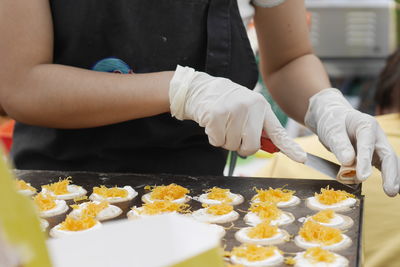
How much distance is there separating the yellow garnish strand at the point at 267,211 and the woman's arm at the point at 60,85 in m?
0.41

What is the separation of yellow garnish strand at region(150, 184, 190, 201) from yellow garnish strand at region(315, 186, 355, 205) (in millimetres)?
353

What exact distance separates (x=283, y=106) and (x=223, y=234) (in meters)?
1.00

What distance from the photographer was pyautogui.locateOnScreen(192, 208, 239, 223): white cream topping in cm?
143

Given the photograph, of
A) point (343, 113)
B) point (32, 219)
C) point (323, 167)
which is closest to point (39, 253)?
point (32, 219)

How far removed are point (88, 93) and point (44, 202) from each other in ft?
1.11

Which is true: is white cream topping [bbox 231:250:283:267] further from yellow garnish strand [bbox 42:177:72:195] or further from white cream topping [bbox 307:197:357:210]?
yellow garnish strand [bbox 42:177:72:195]

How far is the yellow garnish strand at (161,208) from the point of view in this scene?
146cm

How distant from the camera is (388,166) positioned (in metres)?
1.76

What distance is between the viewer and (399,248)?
2.12 metres

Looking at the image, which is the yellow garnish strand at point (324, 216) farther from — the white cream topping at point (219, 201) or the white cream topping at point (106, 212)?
the white cream topping at point (106, 212)

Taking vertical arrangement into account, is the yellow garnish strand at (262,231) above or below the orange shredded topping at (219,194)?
above

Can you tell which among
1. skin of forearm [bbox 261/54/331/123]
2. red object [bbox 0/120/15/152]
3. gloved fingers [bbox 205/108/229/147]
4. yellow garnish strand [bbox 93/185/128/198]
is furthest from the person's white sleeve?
red object [bbox 0/120/15/152]

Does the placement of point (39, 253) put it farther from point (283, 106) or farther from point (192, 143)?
point (283, 106)

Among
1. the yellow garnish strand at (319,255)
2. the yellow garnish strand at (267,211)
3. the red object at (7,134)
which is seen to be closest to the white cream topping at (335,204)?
the yellow garnish strand at (267,211)
